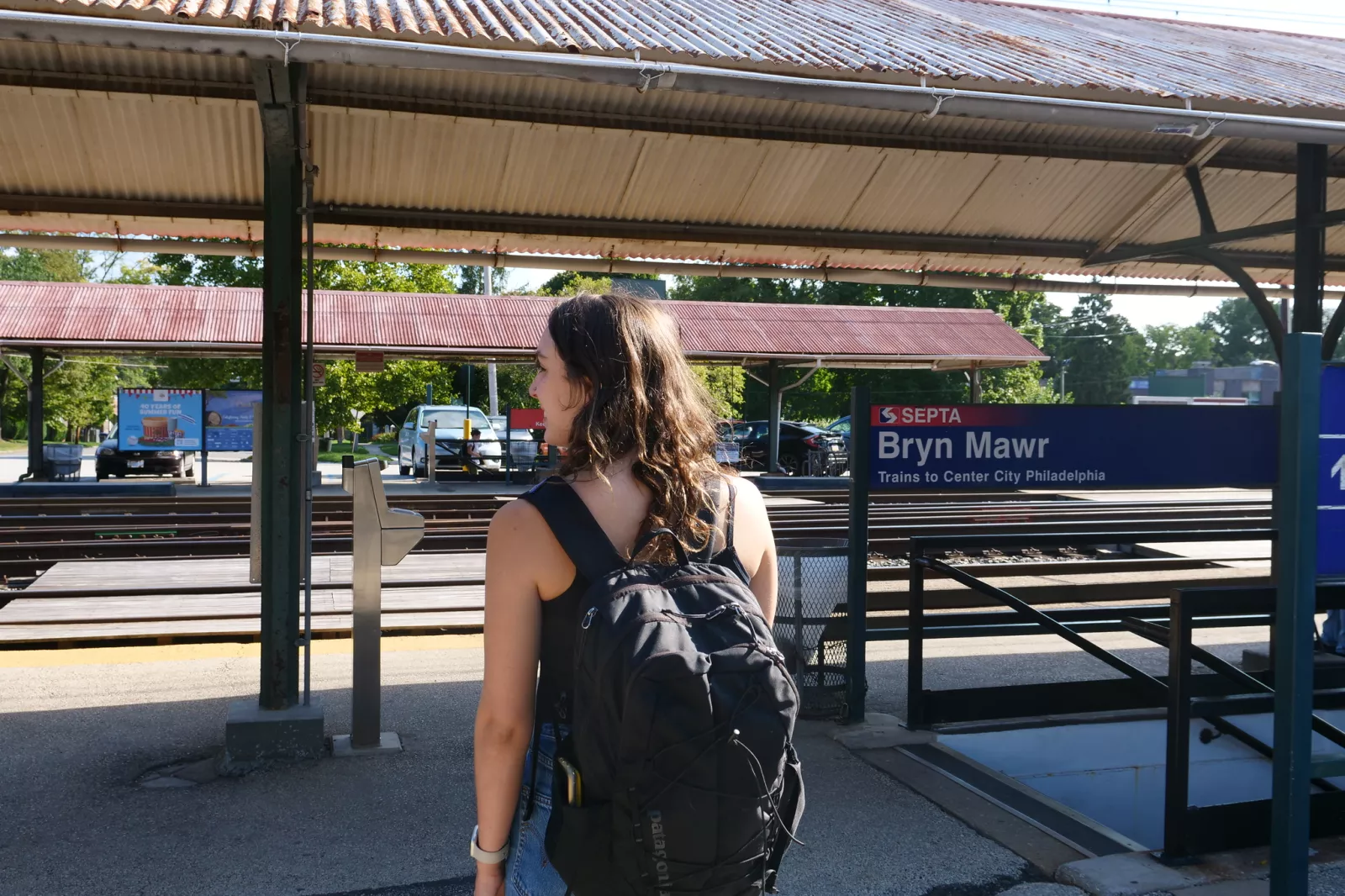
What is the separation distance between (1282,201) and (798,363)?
712 inches

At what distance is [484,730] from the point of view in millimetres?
2002

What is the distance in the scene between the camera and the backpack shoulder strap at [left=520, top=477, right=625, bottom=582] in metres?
1.92

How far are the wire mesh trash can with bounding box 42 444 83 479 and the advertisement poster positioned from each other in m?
1.08

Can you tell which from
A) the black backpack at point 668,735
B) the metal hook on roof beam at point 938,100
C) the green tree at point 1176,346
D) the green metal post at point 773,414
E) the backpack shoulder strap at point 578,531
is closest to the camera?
the black backpack at point 668,735

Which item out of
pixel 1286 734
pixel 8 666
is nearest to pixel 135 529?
pixel 8 666

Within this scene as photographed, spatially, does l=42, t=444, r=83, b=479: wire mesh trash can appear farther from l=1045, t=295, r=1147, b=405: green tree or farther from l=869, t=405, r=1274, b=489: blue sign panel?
l=1045, t=295, r=1147, b=405: green tree

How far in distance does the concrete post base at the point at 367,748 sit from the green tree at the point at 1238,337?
14417 cm

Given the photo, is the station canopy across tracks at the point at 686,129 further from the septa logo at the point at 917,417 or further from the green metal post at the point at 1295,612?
the green metal post at the point at 1295,612

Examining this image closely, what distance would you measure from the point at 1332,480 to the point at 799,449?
26.5 m

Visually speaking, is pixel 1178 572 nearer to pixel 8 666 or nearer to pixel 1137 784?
pixel 1137 784

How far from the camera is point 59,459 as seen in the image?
24172 millimetres

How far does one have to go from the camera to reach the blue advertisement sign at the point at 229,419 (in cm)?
2394

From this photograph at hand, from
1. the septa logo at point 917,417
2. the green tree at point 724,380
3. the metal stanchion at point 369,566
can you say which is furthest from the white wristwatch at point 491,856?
the green tree at point 724,380

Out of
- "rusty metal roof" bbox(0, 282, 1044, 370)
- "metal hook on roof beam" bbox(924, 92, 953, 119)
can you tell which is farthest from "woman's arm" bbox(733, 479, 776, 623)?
"rusty metal roof" bbox(0, 282, 1044, 370)
